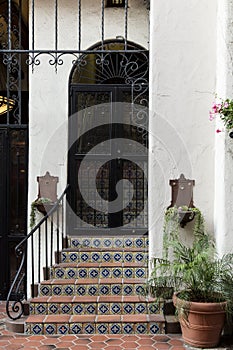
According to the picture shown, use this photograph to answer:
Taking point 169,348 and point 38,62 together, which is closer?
point 169,348

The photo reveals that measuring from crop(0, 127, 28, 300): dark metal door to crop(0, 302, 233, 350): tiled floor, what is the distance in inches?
59.5

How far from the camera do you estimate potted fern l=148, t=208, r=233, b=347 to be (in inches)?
176

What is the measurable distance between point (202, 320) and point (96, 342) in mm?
1033

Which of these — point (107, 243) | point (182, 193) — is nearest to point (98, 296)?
point (107, 243)

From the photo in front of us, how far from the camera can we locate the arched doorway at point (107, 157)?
250 inches

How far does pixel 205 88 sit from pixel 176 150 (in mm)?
733

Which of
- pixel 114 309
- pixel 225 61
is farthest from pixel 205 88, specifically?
pixel 114 309

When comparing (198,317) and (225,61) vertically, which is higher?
(225,61)

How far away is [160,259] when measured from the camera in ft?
16.5

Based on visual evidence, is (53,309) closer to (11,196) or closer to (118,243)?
(118,243)

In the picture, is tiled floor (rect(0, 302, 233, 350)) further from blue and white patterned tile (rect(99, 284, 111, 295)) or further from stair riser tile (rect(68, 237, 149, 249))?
stair riser tile (rect(68, 237, 149, 249))

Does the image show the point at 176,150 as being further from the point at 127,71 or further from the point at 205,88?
the point at 127,71

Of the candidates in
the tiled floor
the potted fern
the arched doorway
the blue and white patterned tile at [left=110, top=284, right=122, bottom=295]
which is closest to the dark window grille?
the arched doorway

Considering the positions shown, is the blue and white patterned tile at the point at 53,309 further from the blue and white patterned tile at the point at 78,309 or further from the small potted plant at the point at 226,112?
the small potted plant at the point at 226,112
